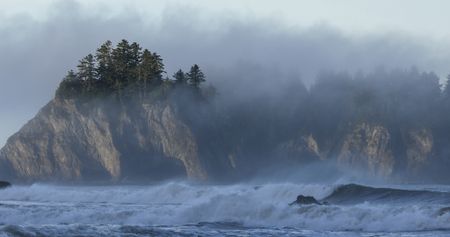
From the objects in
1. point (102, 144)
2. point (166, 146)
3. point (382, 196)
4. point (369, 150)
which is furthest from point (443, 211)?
point (102, 144)

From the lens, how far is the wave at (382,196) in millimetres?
44241

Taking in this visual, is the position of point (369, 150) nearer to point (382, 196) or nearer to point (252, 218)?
point (382, 196)

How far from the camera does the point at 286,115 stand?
9388 centimetres

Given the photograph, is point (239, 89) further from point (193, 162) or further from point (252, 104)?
point (193, 162)

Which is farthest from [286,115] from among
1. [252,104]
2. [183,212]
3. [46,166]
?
[183,212]

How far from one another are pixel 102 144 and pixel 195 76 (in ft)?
42.7

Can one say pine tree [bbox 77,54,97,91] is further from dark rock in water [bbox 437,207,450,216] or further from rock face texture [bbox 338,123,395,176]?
dark rock in water [bbox 437,207,450,216]

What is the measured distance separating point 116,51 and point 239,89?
11936mm

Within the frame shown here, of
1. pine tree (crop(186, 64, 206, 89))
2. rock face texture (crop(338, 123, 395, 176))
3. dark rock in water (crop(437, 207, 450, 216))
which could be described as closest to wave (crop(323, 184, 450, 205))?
dark rock in water (crop(437, 207, 450, 216))

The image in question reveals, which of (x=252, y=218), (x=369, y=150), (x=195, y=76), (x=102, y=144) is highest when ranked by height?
(x=195, y=76)

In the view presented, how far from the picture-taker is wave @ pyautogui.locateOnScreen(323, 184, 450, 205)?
44241 millimetres

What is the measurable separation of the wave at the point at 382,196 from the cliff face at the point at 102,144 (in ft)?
101

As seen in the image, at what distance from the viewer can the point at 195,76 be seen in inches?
3647

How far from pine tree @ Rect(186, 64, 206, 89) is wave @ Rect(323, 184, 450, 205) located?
138 feet
